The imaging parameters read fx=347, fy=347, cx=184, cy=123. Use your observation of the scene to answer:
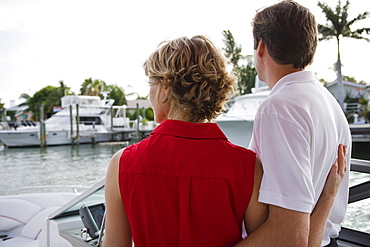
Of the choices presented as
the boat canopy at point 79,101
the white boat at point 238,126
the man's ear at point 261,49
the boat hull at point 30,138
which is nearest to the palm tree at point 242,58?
the boat canopy at point 79,101

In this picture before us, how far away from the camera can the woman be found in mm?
1131

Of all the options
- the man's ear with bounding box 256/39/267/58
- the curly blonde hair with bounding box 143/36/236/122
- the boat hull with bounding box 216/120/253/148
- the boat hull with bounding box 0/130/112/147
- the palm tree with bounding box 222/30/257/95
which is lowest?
the boat hull with bounding box 0/130/112/147

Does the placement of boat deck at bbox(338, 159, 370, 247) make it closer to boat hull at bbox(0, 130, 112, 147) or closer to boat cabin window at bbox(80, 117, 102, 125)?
boat hull at bbox(0, 130, 112, 147)

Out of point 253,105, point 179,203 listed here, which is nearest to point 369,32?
point 253,105

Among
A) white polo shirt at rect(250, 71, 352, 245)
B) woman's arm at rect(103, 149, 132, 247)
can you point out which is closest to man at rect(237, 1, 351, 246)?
white polo shirt at rect(250, 71, 352, 245)

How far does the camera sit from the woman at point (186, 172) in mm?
1131

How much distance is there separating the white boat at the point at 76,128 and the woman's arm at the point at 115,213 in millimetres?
33753

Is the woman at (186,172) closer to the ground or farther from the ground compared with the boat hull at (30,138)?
farther from the ground

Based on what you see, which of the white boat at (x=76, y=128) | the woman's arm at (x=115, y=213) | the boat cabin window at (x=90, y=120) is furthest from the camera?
the boat cabin window at (x=90, y=120)

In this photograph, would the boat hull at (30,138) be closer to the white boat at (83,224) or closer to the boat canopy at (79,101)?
the boat canopy at (79,101)

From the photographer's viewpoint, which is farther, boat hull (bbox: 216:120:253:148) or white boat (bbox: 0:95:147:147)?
white boat (bbox: 0:95:147:147)

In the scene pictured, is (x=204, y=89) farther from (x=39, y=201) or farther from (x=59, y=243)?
(x=39, y=201)

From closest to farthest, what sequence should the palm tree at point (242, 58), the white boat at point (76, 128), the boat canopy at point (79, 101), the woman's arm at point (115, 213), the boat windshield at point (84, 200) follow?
the woman's arm at point (115, 213) → the boat windshield at point (84, 200) → the white boat at point (76, 128) → the boat canopy at point (79, 101) → the palm tree at point (242, 58)

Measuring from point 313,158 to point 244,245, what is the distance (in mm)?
381
